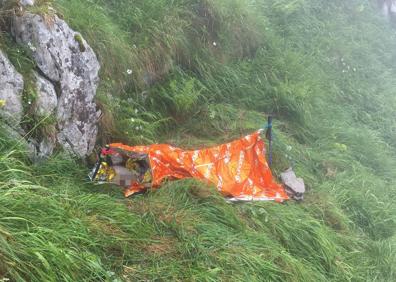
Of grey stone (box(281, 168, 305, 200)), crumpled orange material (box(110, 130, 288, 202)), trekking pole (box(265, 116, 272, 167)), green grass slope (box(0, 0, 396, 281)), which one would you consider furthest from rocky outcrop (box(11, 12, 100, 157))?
grey stone (box(281, 168, 305, 200))

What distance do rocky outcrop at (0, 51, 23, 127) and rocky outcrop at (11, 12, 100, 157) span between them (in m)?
0.19

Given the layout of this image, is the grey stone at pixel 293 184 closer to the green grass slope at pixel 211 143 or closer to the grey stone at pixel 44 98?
the green grass slope at pixel 211 143

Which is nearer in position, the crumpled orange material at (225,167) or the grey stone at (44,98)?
the grey stone at (44,98)

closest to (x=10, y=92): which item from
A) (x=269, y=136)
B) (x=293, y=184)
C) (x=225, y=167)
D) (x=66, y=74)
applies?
(x=66, y=74)

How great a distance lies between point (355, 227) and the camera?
171 inches

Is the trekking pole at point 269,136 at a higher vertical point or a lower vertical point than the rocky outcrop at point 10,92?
lower

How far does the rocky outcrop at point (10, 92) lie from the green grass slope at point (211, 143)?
151 mm

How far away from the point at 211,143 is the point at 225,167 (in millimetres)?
440

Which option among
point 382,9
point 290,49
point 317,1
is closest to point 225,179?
point 290,49

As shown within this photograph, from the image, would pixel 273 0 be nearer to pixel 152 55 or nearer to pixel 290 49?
pixel 290 49

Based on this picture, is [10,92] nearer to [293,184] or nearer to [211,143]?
[211,143]

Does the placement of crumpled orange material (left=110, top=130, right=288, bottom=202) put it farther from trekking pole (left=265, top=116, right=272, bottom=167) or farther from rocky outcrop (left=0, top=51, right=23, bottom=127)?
rocky outcrop (left=0, top=51, right=23, bottom=127)

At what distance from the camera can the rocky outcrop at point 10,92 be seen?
9.90 feet

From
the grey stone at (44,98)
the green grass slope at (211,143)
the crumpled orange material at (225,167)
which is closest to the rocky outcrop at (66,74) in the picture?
the grey stone at (44,98)
